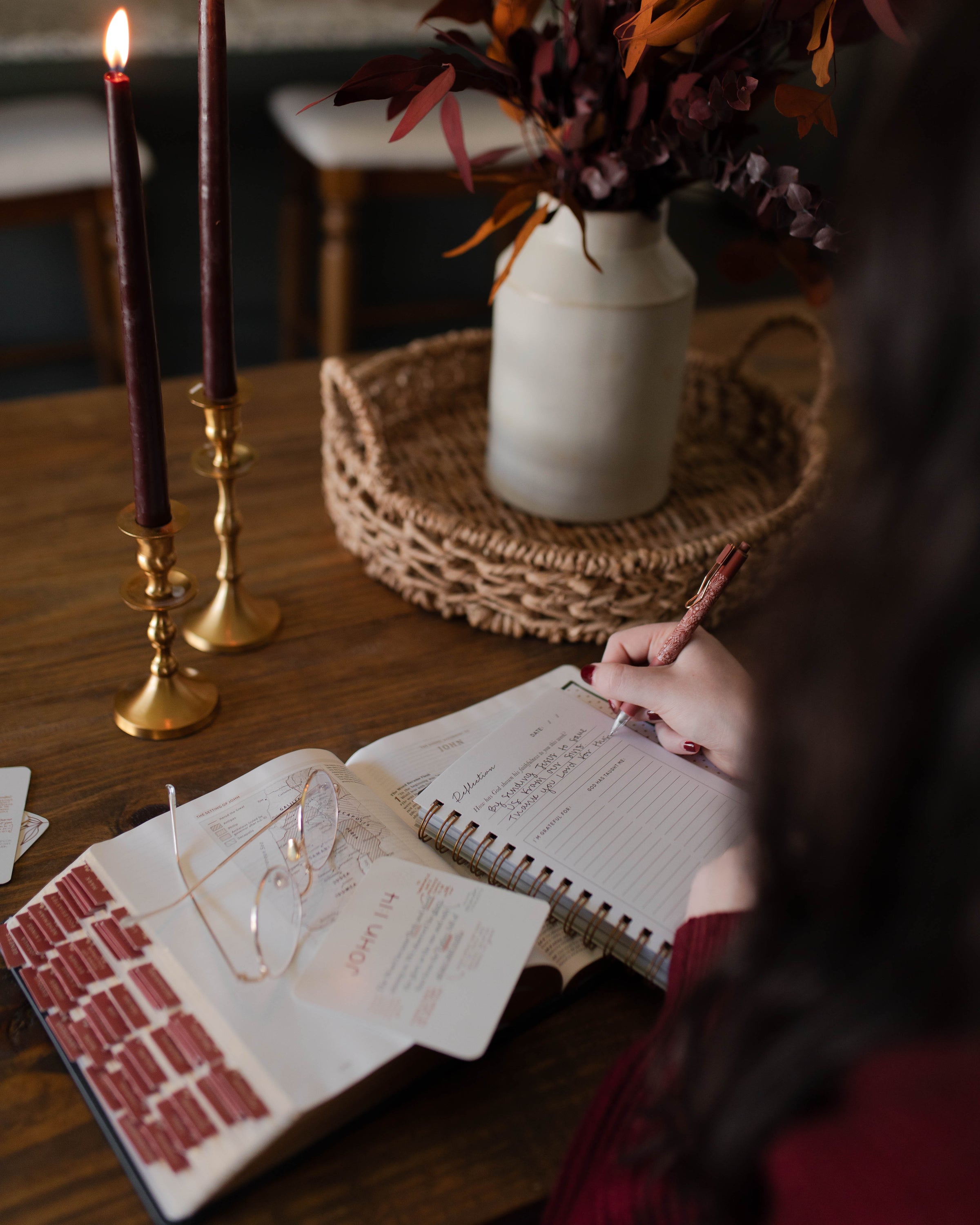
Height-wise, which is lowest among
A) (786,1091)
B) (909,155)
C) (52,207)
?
(52,207)

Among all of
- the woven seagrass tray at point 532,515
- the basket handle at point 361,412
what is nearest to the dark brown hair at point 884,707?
the woven seagrass tray at point 532,515

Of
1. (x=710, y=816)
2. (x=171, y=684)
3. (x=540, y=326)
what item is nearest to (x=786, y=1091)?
(x=710, y=816)

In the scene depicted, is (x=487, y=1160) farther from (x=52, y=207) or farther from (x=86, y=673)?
(x=52, y=207)

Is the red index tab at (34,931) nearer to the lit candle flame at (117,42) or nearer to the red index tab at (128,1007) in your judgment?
the red index tab at (128,1007)

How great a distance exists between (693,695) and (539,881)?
0.17 meters

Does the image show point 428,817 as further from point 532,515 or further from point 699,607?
point 532,515

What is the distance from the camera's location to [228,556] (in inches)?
32.3

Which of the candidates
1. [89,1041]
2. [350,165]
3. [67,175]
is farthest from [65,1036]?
[350,165]

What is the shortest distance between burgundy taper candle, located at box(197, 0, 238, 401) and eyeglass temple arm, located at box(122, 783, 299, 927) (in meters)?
0.31

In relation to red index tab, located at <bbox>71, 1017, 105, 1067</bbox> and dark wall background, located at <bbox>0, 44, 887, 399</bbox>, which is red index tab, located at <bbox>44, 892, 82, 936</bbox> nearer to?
red index tab, located at <bbox>71, 1017, 105, 1067</bbox>

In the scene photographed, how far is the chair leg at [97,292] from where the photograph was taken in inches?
73.1

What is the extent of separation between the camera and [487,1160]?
0.51 meters

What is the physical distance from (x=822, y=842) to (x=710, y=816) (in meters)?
0.32

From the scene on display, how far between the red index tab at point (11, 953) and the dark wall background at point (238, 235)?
194 cm
